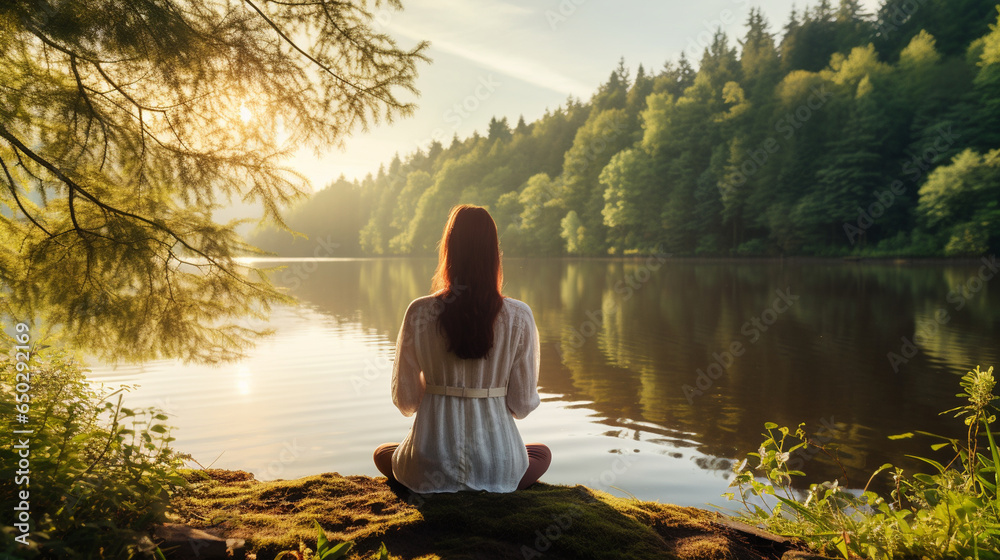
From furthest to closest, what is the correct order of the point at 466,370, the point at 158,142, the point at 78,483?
the point at 158,142
the point at 466,370
the point at 78,483

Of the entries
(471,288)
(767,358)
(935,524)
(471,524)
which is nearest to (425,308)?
(471,288)

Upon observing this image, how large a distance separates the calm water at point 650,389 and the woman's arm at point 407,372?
2.54m

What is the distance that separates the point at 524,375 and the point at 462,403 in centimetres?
36

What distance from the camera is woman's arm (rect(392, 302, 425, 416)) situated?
9.72 ft

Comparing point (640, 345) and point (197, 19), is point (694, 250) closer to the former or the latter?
point (640, 345)

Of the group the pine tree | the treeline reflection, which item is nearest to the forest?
the treeline reflection

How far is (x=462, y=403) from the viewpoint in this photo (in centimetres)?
297

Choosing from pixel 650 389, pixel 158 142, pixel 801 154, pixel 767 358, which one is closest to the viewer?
pixel 158 142

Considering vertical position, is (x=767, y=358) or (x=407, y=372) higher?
(x=407, y=372)

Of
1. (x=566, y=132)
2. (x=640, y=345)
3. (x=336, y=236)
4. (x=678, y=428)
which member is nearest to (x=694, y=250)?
(x=566, y=132)

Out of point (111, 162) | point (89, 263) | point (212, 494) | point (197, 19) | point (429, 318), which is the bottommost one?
point (212, 494)

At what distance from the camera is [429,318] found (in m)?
2.93

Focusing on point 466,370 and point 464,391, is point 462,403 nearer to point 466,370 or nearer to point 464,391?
point 464,391

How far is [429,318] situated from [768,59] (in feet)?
184
